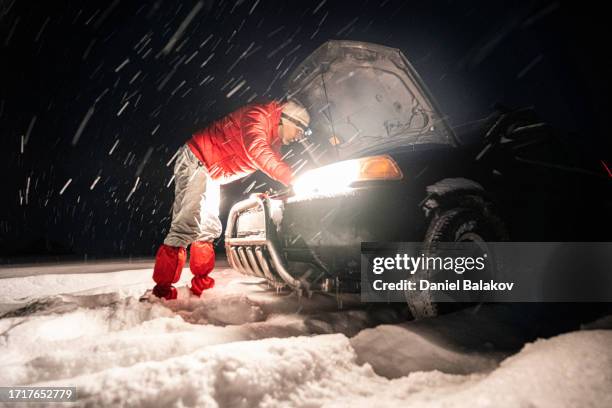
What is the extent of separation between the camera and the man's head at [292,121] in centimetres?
311

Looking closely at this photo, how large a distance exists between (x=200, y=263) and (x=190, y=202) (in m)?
0.66

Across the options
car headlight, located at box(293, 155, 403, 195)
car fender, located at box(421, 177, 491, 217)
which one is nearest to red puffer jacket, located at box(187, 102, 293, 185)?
car headlight, located at box(293, 155, 403, 195)

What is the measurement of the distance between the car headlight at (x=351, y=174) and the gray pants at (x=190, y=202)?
1.40 meters

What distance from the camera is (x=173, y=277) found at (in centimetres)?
296

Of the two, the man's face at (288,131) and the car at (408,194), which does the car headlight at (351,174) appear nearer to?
the car at (408,194)

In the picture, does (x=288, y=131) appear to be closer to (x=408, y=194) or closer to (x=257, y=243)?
(x=257, y=243)

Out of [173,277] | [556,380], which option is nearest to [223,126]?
[173,277]

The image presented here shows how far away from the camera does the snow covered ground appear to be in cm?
115

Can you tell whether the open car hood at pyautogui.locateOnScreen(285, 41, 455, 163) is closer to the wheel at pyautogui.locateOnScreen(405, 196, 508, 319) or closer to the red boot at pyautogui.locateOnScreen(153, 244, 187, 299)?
the wheel at pyautogui.locateOnScreen(405, 196, 508, 319)

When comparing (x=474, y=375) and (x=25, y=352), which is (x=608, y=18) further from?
(x=25, y=352)

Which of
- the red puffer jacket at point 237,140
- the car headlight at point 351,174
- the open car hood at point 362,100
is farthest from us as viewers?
the red puffer jacket at point 237,140

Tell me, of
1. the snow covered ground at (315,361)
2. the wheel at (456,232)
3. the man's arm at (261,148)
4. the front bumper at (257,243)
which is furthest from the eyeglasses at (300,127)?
the snow covered ground at (315,361)

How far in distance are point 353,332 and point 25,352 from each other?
74.7 inches

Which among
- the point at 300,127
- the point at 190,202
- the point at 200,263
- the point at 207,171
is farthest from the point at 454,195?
the point at 200,263
